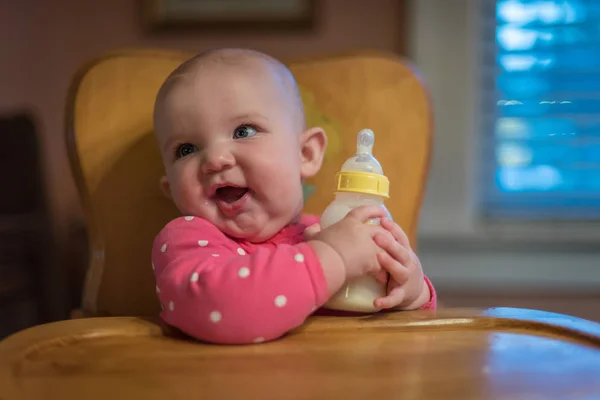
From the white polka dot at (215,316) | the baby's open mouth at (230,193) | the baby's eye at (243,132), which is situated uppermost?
the baby's eye at (243,132)

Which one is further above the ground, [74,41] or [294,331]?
[74,41]

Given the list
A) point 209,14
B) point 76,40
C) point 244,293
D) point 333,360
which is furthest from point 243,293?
point 76,40

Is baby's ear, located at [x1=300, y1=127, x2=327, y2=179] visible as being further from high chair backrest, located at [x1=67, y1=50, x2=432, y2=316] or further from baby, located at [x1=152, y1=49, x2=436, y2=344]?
high chair backrest, located at [x1=67, y1=50, x2=432, y2=316]

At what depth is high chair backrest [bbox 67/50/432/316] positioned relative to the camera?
929mm

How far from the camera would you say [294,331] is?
0.69 meters

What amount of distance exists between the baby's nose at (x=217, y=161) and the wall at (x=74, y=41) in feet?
2.88

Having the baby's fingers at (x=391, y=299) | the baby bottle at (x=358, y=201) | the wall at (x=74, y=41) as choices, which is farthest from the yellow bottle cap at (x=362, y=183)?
the wall at (x=74, y=41)

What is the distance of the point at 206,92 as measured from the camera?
29.2 inches

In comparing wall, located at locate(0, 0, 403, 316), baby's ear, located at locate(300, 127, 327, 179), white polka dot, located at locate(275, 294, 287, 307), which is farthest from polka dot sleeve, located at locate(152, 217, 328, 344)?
wall, located at locate(0, 0, 403, 316)

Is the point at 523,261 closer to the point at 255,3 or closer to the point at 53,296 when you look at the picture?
the point at 255,3

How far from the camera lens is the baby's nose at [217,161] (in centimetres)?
71

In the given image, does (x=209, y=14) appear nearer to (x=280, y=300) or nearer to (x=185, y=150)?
(x=185, y=150)

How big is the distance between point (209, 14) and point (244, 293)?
1.09 metres

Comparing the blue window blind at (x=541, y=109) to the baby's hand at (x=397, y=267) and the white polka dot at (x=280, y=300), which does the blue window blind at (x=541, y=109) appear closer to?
the baby's hand at (x=397, y=267)
